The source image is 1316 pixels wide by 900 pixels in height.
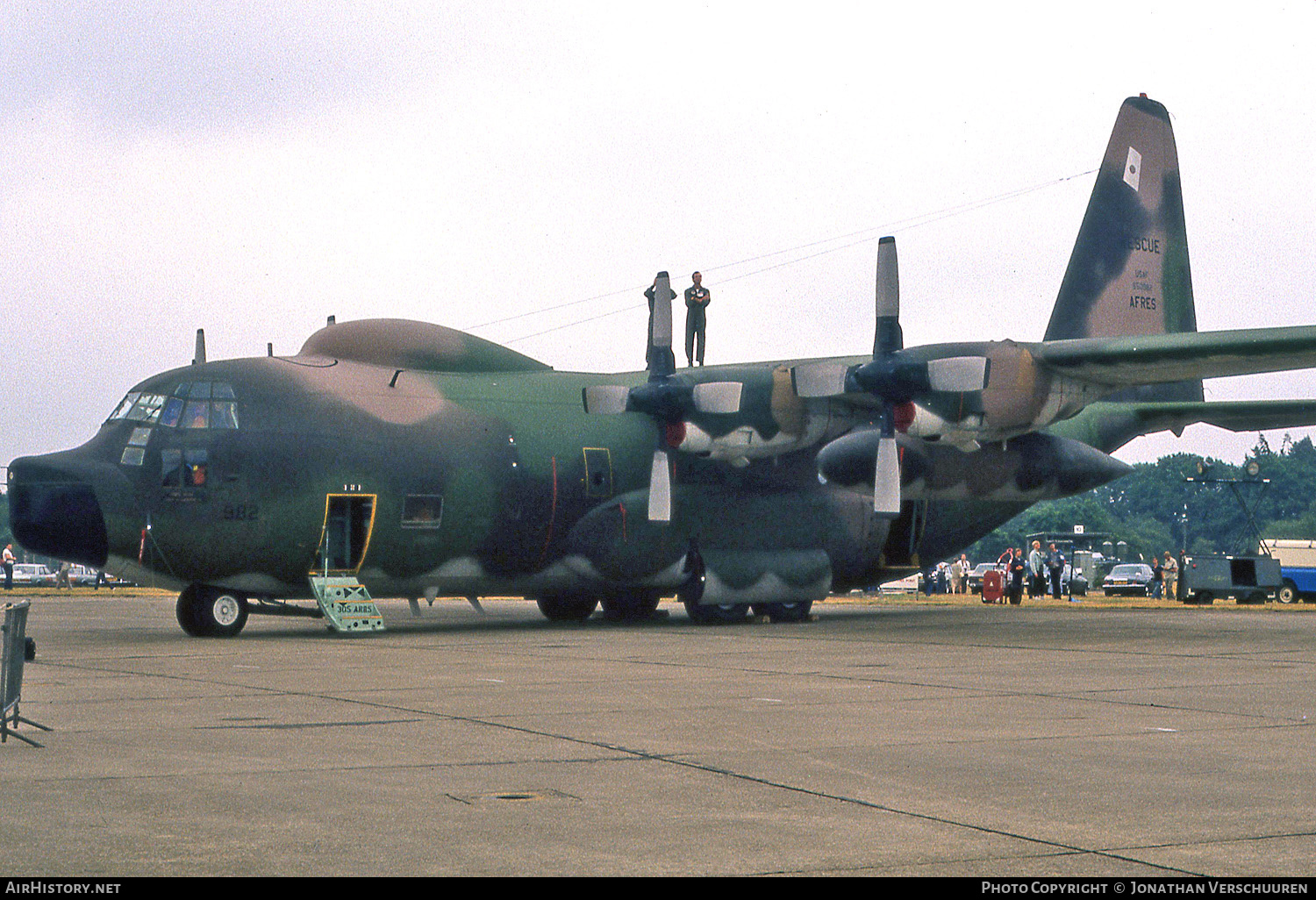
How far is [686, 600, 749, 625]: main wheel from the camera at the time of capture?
24984mm

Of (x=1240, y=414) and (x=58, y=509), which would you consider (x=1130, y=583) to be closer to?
(x=1240, y=414)

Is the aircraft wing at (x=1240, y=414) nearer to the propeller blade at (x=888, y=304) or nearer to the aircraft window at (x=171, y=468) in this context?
the propeller blade at (x=888, y=304)

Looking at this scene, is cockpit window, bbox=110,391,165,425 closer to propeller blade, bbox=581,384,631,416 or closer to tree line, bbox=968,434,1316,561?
propeller blade, bbox=581,384,631,416

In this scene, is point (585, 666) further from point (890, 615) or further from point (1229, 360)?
point (890, 615)

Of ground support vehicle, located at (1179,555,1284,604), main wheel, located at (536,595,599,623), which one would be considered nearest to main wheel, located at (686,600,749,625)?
main wheel, located at (536,595,599,623)

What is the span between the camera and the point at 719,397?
76.8 feet

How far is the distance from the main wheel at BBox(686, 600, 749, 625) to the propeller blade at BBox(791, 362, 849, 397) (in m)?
4.07

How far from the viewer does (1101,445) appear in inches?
1118

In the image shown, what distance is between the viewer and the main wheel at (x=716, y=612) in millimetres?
24984

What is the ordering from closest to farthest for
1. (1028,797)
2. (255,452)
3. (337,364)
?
1. (1028,797)
2. (255,452)
3. (337,364)

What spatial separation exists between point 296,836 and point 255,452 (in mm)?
14709

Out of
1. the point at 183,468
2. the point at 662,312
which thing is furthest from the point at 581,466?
the point at 183,468

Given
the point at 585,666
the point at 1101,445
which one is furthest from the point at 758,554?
the point at 585,666

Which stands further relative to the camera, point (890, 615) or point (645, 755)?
point (890, 615)
